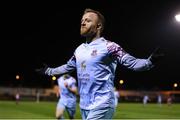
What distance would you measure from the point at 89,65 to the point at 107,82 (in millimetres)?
323

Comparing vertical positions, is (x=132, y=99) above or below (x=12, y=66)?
below

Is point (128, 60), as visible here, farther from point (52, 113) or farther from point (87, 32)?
point (52, 113)

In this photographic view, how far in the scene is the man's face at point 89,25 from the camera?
242 inches

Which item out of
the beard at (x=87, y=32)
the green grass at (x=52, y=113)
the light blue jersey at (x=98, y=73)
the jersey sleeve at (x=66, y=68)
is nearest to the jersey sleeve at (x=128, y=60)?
the light blue jersey at (x=98, y=73)

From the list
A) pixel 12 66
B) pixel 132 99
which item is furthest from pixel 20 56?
pixel 132 99

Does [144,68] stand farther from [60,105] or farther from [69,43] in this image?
[69,43]

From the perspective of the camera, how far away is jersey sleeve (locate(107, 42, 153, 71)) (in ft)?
18.4

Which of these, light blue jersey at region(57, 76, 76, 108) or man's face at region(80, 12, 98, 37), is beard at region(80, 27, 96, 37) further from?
light blue jersey at region(57, 76, 76, 108)

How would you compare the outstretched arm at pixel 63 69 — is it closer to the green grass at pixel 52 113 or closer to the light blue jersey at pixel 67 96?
the light blue jersey at pixel 67 96

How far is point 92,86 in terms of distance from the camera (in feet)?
19.8

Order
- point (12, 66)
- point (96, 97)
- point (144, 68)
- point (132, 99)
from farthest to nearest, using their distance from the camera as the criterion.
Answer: point (12, 66)
point (132, 99)
point (96, 97)
point (144, 68)

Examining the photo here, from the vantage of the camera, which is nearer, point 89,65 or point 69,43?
point 89,65

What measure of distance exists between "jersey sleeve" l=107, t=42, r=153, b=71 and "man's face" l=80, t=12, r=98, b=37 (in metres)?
0.35

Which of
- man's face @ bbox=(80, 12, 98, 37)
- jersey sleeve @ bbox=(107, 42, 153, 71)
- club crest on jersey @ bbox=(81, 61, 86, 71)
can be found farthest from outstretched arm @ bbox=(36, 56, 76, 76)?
jersey sleeve @ bbox=(107, 42, 153, 71)
